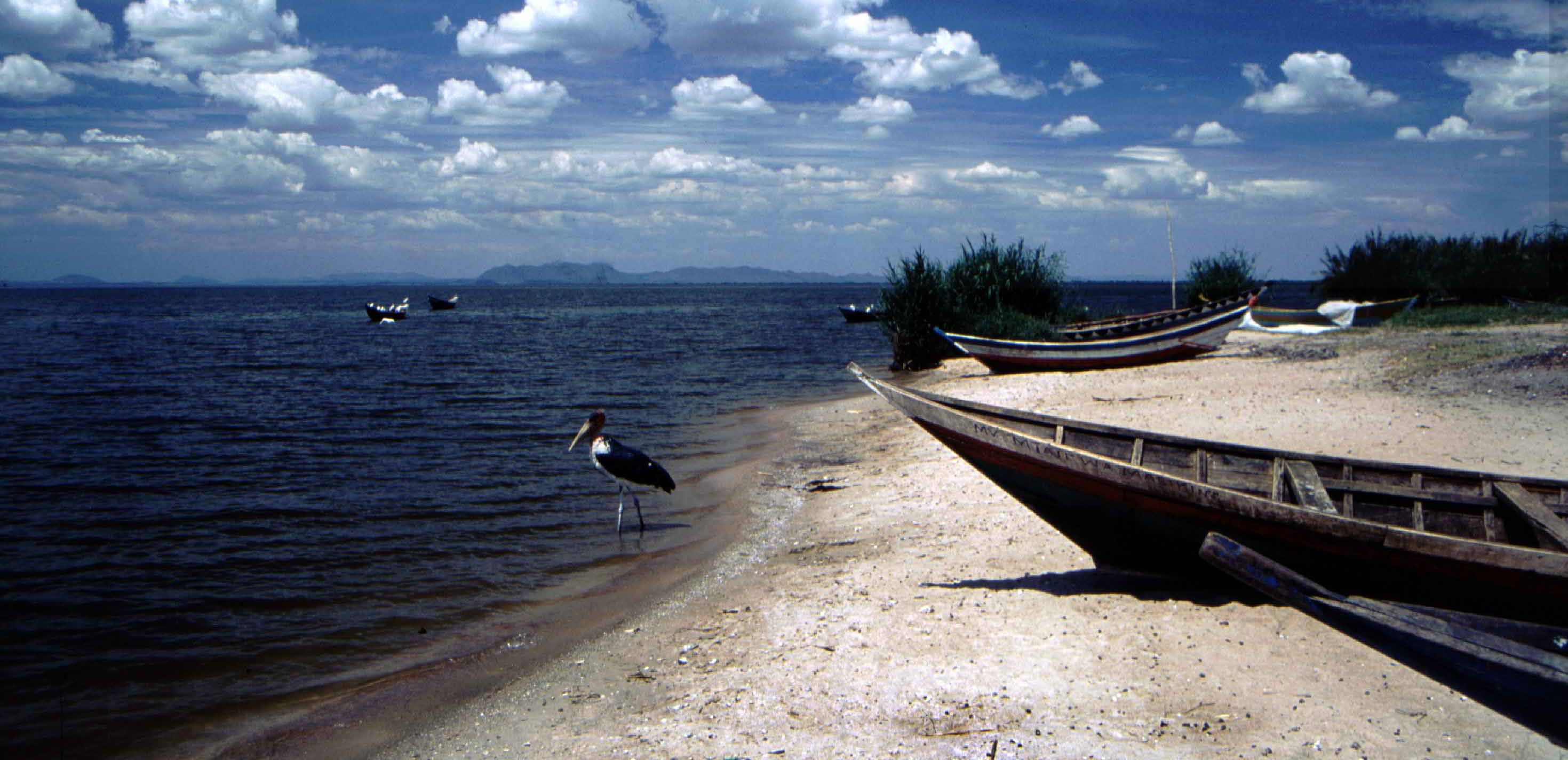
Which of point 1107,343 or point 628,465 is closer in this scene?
point 628,465

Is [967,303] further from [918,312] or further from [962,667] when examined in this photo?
[962,667]

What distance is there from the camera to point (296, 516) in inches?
434

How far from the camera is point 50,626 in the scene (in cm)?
758

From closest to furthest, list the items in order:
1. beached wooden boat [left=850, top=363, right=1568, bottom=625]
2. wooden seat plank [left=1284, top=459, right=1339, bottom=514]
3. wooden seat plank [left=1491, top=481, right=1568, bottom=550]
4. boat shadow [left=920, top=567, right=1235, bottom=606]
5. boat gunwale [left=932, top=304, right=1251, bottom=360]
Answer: beached wooden boat [left=850, top=363, right=1568, bottom=625]
wooden seat plank [left=1491, top=481, right=1568, bottom=550]
wooden seat plank [left=1284, top=459, right=1339, bottom=514]
boat shadow [left=920, top=567, right=1235, bottom=606]
boat gunwale [left=932, top=304, right=1251, bottom=360]

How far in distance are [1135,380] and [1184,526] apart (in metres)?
13.0

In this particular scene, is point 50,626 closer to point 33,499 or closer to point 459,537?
point 459,537

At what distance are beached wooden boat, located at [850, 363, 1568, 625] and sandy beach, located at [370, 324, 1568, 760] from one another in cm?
54

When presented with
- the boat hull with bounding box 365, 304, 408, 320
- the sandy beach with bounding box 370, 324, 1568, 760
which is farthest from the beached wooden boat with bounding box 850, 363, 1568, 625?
the boat hull with bounding box 365, 304, 408, 320

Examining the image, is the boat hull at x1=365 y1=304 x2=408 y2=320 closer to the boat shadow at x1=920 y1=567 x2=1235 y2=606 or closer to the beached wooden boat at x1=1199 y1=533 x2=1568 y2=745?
the boat shadow at x1=920 y1=567 x2=1235 y2=606

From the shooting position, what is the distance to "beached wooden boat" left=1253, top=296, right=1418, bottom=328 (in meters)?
27.9

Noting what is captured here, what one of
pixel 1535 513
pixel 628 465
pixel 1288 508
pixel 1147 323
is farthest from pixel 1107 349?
pixel 1288 508

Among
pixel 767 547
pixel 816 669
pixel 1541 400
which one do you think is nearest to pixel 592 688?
pixel 816 669

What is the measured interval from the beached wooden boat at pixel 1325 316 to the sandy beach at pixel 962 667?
63.6 ft

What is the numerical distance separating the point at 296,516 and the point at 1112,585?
31.3 feet
